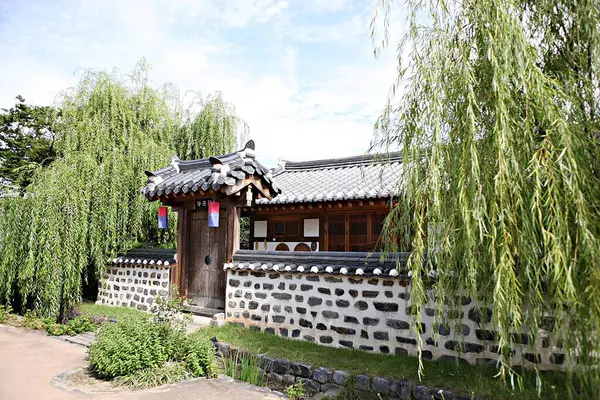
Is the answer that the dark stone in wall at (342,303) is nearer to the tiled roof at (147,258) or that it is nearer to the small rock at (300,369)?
the small rock at (300,369)

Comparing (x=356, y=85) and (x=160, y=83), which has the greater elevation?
(x=160, y=83)

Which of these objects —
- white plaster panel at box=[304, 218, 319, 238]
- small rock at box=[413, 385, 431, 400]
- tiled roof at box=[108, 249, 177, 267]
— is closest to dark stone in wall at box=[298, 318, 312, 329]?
small rock at box=[413, 385, 431, 400]

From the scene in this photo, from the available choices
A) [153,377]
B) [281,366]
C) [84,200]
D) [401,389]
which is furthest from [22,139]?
[401,389]

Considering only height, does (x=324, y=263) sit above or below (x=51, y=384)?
above

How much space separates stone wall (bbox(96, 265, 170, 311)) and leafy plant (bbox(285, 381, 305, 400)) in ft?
13.5

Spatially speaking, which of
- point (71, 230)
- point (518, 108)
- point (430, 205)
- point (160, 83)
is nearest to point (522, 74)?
point (518, 108)

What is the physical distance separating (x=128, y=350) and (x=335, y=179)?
625 centimetres

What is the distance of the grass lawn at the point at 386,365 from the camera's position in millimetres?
3654

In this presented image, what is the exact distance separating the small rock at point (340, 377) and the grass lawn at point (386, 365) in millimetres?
77

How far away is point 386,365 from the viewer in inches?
183

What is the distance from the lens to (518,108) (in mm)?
3203

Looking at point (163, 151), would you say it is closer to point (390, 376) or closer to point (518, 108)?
point (390, 376)

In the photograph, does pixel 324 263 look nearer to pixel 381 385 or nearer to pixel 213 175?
pixel 381 385

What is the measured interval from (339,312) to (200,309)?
10.1 ft
